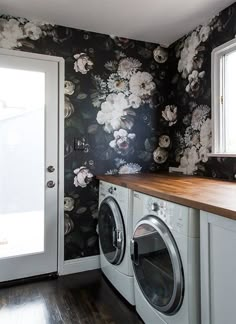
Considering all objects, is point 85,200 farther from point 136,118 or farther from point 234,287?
point 234,287

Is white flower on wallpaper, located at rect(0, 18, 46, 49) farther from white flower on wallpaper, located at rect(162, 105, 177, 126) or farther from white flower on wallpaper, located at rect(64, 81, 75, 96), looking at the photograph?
white flower on wallpaper, located at rect(162, 105, 177, 126)

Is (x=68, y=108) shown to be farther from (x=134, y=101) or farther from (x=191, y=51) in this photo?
(x=191, y=51)

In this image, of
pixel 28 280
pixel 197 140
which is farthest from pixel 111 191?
pixel 28 280

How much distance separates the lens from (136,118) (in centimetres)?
265

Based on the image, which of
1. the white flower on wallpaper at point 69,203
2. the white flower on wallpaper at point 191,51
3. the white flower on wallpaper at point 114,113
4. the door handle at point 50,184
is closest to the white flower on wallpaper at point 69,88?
the white flower on wallpaper at point 114,113

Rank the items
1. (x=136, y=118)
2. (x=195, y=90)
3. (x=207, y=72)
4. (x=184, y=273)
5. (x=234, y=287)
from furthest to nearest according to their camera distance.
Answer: (x=136, y=118) → (x=195, y=90) → (x=207, y=72) → (x=184, y=273) → (x=234, y=287)

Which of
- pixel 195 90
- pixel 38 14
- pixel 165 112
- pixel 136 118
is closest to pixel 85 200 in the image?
pixel 136 118

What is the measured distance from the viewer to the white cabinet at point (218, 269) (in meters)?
1.06

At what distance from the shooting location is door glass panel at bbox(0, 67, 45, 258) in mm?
2178

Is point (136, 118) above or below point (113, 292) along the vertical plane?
above

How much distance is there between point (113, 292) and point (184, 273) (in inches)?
40.4

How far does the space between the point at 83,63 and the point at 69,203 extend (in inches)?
53.5

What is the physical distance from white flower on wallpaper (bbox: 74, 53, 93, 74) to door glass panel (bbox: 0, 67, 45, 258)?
0.35m

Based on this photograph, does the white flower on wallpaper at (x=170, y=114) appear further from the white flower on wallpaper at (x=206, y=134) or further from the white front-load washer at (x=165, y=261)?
the white front-load washer at (x=165, y=261)
